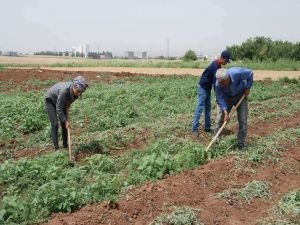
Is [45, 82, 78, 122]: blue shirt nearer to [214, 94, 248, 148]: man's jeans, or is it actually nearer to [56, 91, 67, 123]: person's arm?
[56, 91, 67, 123]: person's arm

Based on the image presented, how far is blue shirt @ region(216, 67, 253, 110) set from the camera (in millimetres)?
A: 6926

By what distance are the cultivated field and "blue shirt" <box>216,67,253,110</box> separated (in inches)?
35.1

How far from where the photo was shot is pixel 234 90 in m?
7.14

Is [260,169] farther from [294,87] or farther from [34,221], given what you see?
[294,87]

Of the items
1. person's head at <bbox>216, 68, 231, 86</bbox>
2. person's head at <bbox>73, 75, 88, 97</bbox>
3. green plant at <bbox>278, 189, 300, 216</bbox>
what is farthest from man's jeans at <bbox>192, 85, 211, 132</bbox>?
green plant at <bbox>278, 189, 300, 216</bbox>

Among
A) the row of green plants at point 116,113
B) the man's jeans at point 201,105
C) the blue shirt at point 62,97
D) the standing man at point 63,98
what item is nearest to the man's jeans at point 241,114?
the man's jeans at point 201,105

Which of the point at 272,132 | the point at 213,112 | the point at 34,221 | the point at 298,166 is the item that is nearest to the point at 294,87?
the point at 213,112

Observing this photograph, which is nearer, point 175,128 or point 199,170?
point 199,170

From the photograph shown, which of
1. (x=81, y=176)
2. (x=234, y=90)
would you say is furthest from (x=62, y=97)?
(x=234, y=90)

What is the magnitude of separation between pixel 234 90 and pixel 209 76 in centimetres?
178

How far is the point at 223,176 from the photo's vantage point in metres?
6.11

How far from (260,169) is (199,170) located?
91 centimetres

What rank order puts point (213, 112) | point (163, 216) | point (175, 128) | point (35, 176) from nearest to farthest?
point (163, 216)
point (35, 176)
point (175, 128)
point (213, 112)

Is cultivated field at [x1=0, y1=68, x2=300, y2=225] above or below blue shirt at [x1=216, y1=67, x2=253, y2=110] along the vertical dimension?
below
